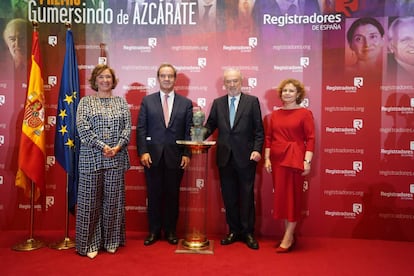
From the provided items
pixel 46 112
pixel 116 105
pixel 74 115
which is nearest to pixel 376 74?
pixel 116 105

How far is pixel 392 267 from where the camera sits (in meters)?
3.57

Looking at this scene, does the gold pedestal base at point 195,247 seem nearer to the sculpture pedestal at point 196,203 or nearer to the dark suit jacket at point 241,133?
the sculpture pedestal at point 196,203

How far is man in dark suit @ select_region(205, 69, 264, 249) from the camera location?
13.1 ft

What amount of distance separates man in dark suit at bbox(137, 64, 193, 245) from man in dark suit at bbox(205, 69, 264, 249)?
0.33m

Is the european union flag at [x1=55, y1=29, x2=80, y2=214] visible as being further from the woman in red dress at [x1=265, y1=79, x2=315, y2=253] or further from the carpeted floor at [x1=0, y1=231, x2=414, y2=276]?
the woman in red dress at [x1=265, y1=79, x2=315, y2=253]

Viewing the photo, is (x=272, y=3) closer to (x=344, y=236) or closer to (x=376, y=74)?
(x=376, y=74)

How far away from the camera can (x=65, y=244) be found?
13.1ft

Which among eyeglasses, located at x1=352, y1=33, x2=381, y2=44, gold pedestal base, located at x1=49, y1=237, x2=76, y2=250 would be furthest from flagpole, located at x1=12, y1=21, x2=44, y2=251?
eyeglasses, located at x1=352, y1=33, x2=381, y2=44

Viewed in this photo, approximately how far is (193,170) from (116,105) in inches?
37.1

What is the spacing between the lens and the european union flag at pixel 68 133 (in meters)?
4.01

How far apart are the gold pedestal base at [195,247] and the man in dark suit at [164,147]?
0.15 metres

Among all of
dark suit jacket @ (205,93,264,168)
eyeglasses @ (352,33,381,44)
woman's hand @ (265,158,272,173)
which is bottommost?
woman's hand @ (265,158,272,173)

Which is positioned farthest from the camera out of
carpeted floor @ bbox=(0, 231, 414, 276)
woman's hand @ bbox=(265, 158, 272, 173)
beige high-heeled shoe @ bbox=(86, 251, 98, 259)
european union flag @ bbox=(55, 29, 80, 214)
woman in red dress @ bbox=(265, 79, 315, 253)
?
european union flag @ bbox=(55, 29, 80, 214)

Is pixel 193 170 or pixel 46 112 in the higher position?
pixel 46 112
